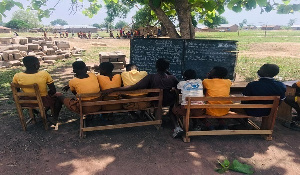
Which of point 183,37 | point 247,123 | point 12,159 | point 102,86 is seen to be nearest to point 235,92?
point 247,123

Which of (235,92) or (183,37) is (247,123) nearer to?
(235,92)

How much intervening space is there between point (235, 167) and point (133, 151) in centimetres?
168

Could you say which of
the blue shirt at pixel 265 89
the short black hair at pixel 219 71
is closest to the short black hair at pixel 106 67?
the short black hair at pixel 219 71

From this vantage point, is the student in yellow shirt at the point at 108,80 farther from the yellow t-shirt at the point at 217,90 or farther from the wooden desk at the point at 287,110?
the wooden desk at the point at 287,110

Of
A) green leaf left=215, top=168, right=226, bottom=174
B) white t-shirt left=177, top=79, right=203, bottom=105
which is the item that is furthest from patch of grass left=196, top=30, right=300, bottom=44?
green leaf left=215, top=168, right=226, bottom=174

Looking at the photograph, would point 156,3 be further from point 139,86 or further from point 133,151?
point 133,151

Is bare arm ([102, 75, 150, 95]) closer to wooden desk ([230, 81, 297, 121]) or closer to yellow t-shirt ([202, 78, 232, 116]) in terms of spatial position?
yellow t-shirt ([202, 78, 232, 116])

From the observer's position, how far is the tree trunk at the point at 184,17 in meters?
5.90

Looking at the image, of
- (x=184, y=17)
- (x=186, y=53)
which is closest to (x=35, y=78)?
(x=186, y=53)

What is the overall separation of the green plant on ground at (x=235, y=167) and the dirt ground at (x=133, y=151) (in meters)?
0.15

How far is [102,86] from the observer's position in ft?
14.8

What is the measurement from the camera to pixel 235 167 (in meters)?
3.45

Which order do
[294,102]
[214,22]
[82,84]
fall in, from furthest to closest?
1. [214,22]
2. [294,102]
3. [82,84]

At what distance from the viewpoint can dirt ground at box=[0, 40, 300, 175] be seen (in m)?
3.46
